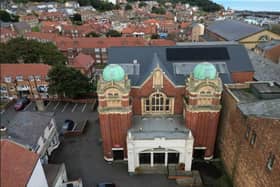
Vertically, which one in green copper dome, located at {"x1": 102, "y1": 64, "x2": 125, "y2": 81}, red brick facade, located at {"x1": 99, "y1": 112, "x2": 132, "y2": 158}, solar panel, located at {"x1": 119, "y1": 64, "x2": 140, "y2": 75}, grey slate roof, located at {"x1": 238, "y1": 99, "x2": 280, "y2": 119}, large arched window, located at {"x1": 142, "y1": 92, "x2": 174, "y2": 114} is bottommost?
red brick facade, located at {"x1": 99, "y1": 112, "x2": 132, "y2": 158}

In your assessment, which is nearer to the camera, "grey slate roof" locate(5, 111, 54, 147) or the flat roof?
the flat roof

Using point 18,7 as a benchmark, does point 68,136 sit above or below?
below

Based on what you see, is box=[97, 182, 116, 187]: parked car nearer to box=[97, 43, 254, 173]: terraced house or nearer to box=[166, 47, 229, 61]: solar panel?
box=[97, 43, 254, 173]: terraced house

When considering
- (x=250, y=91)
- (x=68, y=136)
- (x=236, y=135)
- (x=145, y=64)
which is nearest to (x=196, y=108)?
(x=236, y=135)

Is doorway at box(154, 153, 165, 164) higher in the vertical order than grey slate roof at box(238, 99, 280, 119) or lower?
lower

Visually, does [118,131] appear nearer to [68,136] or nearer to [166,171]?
[166,171]

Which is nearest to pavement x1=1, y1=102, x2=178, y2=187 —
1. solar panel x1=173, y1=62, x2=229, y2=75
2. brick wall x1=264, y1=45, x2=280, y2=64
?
solar panel x1=173, y1=62, x2=229, y2=75
